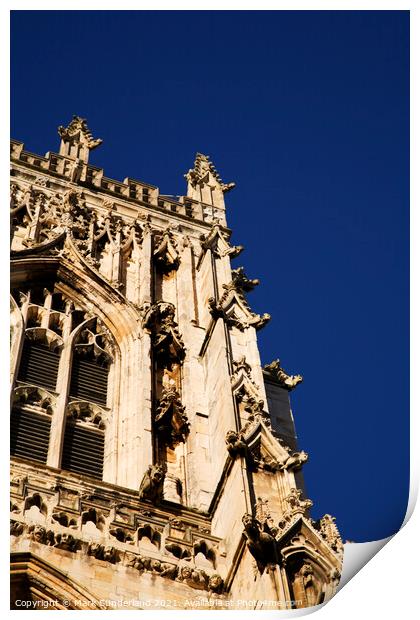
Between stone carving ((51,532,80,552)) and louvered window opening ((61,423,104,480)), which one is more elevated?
louvered window opening ((61,423,104,480))

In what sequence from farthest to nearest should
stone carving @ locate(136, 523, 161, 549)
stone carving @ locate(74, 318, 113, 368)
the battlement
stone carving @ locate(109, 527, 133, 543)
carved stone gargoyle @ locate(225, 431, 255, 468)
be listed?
the battlement < stone carving @ locate(74, 318, 113, 368) < carved stone gargoyle @ locate(225, 431, 255, 468) < stone carving @ locate(136, 523, 161, 549) < stone carving @ locate(109, 527, 133, 543)

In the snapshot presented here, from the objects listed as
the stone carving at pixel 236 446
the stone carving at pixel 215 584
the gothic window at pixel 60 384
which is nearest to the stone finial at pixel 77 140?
the gothic window at pixel 60 384

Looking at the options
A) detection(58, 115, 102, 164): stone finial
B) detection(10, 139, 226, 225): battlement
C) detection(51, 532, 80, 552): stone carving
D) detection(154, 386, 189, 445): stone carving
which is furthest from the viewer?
detection(58, 115, 102, 164): stone finial

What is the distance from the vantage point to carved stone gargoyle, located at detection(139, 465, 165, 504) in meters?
15.3

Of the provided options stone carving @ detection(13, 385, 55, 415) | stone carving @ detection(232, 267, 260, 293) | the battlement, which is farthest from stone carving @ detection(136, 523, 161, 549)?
the battlement

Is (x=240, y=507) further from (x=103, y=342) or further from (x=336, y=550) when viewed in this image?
(x=103, y=342)

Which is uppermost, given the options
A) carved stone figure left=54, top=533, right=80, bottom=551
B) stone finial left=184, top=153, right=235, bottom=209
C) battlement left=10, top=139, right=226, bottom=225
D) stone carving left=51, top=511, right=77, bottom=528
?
stone finial left=184, top=153, right=235, bottom=209

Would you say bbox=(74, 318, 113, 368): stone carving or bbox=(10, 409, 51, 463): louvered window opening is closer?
bbox=(10, 409, 51, 463): louvered window opening

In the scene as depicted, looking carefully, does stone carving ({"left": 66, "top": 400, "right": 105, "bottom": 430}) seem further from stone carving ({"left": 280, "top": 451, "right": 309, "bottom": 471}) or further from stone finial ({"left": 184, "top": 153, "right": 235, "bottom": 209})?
stone finial ({"left": 184, "top": 153, "right": 235, "bottom": 209})

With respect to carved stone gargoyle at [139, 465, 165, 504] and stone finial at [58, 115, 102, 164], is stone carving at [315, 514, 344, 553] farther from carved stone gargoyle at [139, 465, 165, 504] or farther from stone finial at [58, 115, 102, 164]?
stone finial at [58, 115, 102, 164]

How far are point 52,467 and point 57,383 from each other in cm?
328

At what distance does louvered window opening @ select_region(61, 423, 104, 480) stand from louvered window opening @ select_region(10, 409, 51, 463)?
0.30 meters
